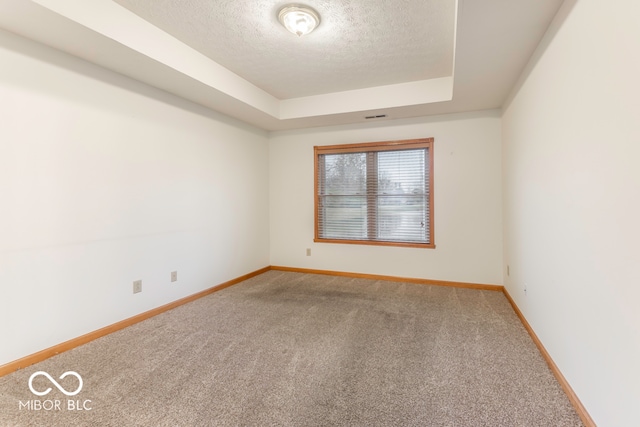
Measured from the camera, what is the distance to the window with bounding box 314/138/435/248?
4227 mm

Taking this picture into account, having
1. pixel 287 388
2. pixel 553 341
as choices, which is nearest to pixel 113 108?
pixel 287 388

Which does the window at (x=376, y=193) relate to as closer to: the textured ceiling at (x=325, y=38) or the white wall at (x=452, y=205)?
the white wall at (x=452, y=205)

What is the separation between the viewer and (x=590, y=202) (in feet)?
4.88

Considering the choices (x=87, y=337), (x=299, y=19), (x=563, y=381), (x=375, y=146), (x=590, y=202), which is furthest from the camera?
(x=375, y=146)

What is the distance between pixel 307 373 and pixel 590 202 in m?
1.91

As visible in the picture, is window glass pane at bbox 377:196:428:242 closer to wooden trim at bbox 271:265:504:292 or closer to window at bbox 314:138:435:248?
window at bbox 314:138:435:248

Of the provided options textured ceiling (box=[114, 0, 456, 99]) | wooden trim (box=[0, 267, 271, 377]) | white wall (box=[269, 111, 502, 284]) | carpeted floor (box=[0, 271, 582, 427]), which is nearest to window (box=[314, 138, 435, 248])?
white wall (box=[269, 111, 502, 284])

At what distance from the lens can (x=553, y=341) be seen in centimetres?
199

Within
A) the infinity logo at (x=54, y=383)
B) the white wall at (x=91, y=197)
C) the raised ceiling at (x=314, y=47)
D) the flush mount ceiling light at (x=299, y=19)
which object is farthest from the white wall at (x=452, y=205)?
the infinity logo at (x=54, y=383)

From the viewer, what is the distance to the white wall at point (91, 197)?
2.09m

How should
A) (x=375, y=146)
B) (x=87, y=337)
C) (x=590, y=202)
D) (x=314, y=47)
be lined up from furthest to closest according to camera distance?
(x=375, y=146) → (x=314, y=47) → (x=87, y=337) → (x=590, y=202)

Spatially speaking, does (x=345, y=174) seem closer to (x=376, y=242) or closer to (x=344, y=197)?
(x=344, y=197)

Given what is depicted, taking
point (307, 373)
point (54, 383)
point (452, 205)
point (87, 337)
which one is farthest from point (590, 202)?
point (87, 337)

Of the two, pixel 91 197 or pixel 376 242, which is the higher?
pixel 91 197
